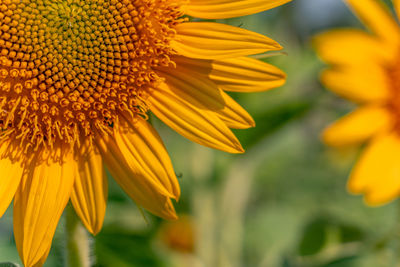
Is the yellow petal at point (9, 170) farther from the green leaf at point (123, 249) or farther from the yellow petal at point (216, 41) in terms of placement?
the green leaf at point (123, 249)

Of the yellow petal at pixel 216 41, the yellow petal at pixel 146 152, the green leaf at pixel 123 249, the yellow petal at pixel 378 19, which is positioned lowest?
the green leaf at pixel 123 249

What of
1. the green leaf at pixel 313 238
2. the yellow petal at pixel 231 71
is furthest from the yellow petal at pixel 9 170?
the green leaf at pixel 313 238

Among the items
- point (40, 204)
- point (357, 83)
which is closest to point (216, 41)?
point (40, 204)

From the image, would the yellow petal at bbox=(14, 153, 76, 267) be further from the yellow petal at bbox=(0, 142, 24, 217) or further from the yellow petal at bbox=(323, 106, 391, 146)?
the yellow petal at bbox=(323, 106, 391, 146)

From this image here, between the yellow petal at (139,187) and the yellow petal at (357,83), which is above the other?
the yellow petal at (357,83)

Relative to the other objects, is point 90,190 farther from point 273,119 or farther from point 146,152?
point 273,119

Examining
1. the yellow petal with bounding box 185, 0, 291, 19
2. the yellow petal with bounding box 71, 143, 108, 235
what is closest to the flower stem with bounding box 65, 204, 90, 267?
the yellow petal with bounding box 71, 143, 108, 235

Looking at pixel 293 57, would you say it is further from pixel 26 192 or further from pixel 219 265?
pixel 26 192
